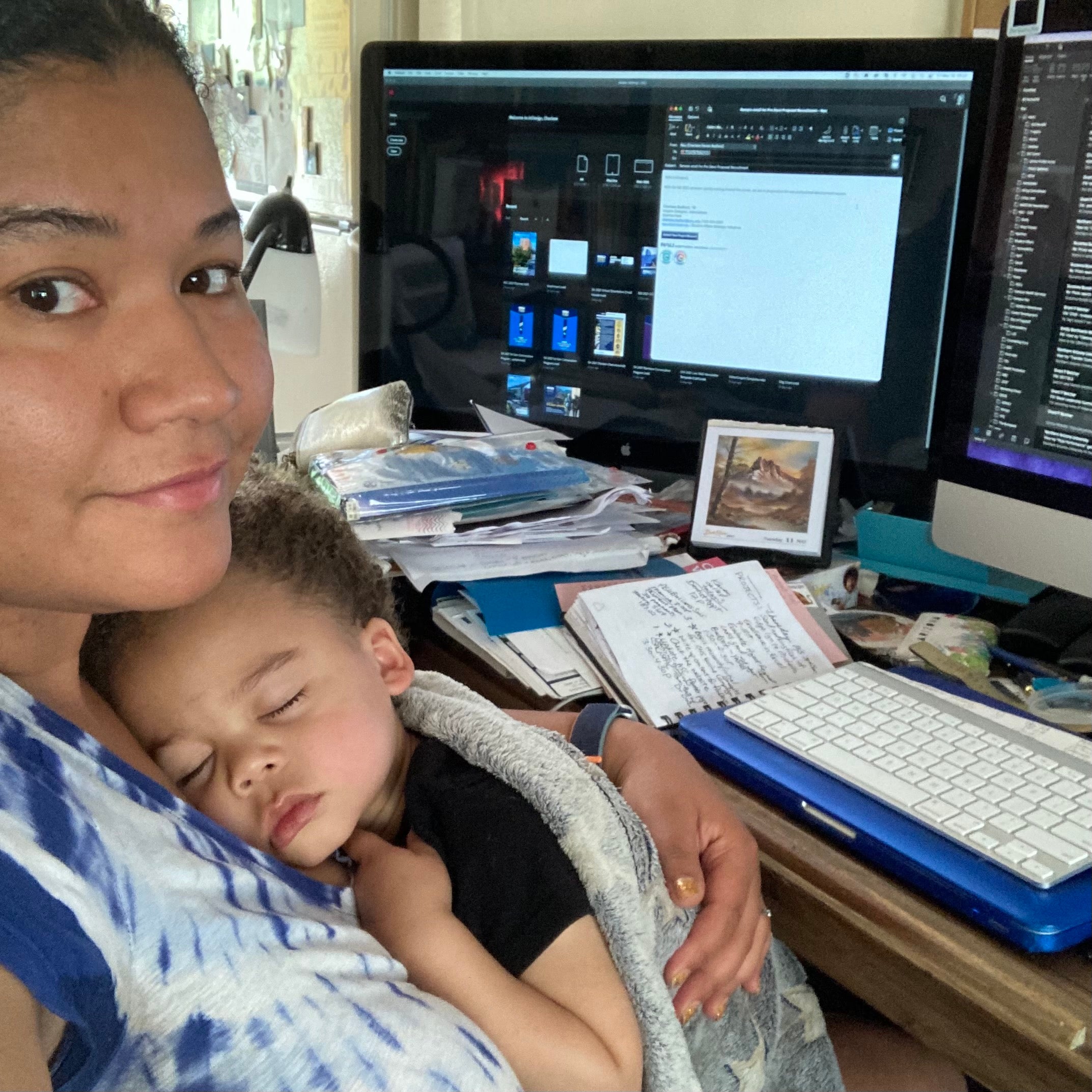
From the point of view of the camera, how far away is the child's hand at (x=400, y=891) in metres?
0.67

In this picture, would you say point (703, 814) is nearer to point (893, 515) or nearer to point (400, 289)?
point (893, 515)

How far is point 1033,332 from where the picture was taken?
1.00 m

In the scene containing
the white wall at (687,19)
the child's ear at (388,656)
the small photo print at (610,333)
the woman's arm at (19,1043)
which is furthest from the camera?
the white wall at (687,19)

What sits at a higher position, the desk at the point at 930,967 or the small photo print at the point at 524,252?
the small photo print at the point at 524,252

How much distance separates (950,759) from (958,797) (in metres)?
0.05

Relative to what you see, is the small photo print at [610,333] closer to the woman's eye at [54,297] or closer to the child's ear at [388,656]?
the child's ear at [388,656]

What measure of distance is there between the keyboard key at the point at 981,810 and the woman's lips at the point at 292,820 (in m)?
0.43

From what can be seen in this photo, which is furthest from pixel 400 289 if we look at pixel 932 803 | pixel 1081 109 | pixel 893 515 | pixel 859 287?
pixel 932 803

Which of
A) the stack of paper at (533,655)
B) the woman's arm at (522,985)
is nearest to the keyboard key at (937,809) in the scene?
the woman's arm at (522,985)

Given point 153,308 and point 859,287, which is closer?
point 153,308

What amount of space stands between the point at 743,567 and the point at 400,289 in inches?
26.3

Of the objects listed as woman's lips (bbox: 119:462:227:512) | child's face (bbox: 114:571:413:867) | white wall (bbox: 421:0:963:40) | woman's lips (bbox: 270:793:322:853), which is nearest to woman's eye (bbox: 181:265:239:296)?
woman's lips (bbox: 119:462:227:512)

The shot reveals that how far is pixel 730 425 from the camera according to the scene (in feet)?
4.09

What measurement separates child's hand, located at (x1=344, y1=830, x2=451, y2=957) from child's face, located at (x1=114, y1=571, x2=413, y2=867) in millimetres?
39
